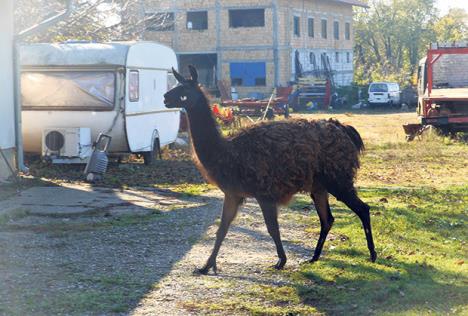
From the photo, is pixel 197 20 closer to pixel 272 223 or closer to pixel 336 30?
pixel 336 30

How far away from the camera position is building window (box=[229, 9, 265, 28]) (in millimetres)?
48531

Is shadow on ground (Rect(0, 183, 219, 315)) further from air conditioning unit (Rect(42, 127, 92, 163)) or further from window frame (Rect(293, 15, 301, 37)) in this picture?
window frame (Rect(293, 15, 301, 37))

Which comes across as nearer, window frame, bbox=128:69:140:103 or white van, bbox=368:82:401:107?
window frame, bbox=128:69:140:103

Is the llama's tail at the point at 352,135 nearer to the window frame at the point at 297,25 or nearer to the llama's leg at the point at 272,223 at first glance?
the llama's leg at the point at 272,223

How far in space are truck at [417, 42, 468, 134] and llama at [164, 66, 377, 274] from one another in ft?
50.8

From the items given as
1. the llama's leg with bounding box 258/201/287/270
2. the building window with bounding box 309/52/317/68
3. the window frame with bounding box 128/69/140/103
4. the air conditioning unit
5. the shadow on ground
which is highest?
the building window with bounding box 309/52/317/68

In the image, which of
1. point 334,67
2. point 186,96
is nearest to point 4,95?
point 186,96

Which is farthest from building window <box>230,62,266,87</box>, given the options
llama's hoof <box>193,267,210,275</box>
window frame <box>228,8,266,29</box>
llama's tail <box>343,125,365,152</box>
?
llama's hoof <box>193,267,210,275</box>

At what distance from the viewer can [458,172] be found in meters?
17.4

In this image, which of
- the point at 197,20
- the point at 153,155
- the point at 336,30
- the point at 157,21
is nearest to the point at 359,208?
the point at 153,155

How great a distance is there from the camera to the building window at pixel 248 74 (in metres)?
48.3

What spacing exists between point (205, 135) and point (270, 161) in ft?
2.30

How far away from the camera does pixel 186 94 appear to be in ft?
28.8

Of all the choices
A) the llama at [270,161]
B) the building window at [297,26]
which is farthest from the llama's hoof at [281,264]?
the building window at [297,26]
